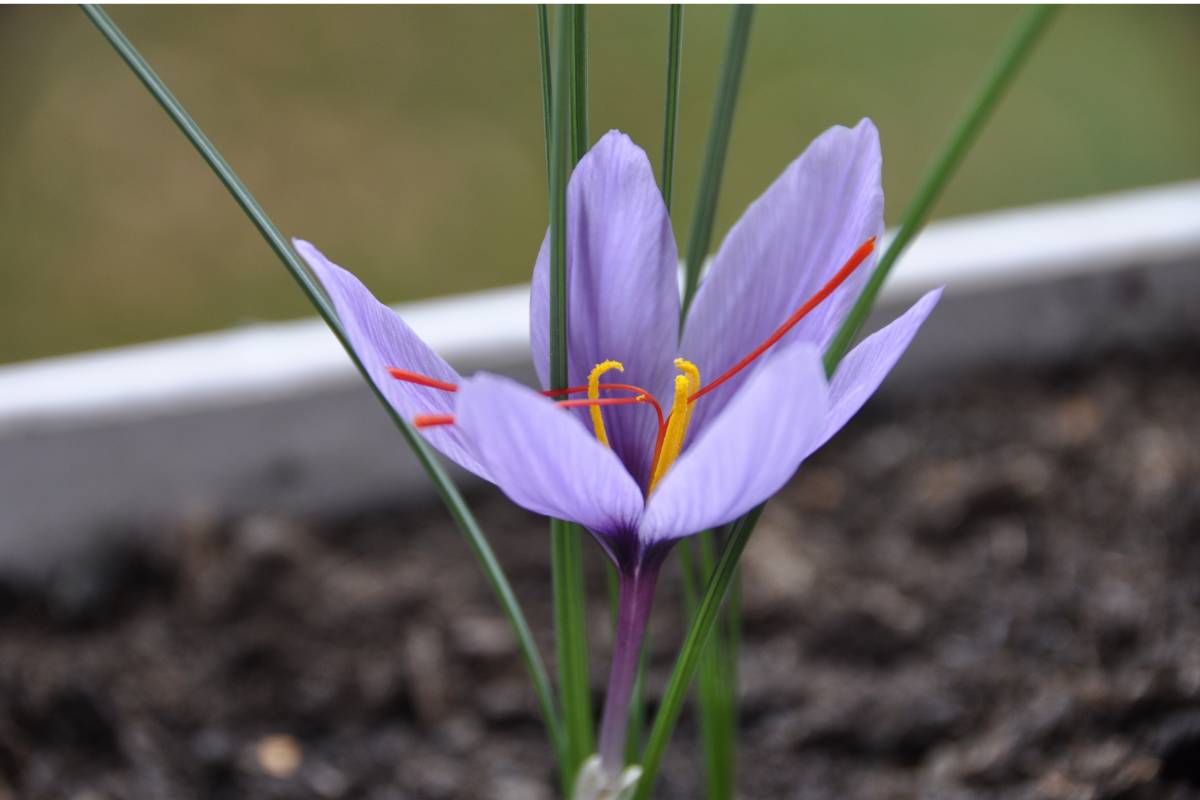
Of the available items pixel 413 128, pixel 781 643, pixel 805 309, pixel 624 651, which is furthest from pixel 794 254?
pixel 413 128

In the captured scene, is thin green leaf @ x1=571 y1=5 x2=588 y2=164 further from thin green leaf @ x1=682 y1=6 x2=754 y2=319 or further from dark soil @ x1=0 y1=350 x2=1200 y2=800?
dark soil @ x1=0 y1=350 x2=1200 y2=800

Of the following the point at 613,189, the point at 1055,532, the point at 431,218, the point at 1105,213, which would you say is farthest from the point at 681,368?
the point at 431,218

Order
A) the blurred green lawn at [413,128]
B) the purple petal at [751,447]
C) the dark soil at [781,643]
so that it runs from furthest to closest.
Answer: the blurred green lawn at [413,128]
the dark soil at [781,643]
the purple petal at [751,447]

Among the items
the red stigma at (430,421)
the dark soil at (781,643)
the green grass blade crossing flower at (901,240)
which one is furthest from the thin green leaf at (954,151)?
the dark soil at (781,643)

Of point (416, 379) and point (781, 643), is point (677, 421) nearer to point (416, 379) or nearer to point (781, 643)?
point (416, 379)

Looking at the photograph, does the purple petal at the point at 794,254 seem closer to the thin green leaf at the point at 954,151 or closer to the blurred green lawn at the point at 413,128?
the thin green leaf at the point at 954,151

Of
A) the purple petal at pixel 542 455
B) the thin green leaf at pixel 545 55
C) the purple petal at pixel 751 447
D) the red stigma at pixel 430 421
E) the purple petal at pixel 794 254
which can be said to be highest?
the thin green leaf at pixel 545 55

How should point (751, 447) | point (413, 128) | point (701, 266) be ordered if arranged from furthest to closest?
1. point (413, 128)
2. point (701, 266)
3. point (751, 447)
